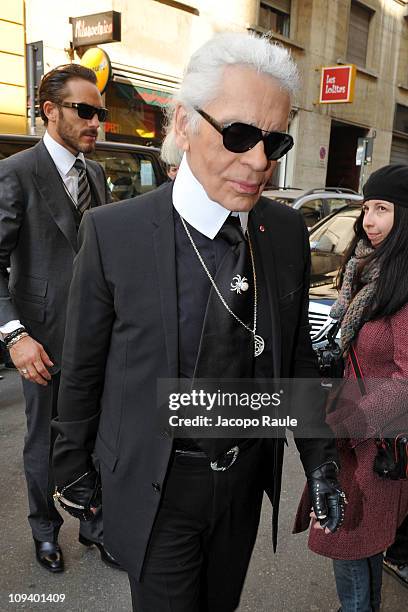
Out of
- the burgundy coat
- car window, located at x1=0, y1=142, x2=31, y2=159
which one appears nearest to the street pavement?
the burgundy coat

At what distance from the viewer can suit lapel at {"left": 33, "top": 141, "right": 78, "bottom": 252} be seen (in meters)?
2.24

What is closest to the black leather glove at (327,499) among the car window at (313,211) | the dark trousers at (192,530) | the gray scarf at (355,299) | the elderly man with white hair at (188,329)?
the elderly man with white hair at (188,329)

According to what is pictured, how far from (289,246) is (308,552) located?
5.77 feet

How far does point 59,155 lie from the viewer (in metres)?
2.34

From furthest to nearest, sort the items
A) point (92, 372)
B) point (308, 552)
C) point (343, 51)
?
1. point (343, 51)
2. point (308, 552)
3. point (92, 372)

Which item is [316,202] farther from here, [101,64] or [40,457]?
[40,457]

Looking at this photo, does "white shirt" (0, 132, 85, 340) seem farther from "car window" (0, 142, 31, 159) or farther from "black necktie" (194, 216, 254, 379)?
"car window" (0, 142, 31, 159)

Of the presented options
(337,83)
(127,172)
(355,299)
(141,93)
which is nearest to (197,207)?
(355,299)

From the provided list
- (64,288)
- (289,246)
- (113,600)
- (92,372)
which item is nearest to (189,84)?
(289,246)

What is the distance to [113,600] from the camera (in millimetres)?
2289

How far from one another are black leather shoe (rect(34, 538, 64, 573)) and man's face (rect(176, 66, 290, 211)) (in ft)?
6.21

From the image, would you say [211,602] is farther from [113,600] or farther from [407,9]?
[407,9]

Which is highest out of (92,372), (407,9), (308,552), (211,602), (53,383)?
(407,9)

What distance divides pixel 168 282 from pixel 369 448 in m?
0.93
